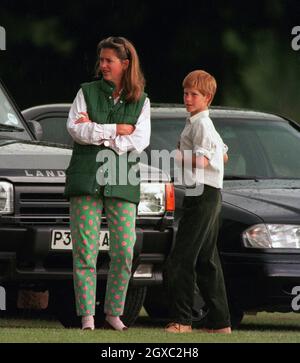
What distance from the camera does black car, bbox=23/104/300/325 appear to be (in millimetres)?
11289

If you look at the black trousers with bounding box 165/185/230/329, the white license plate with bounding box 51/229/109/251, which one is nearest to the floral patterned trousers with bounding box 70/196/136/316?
the white license plate with bounding box 51/229/109/251

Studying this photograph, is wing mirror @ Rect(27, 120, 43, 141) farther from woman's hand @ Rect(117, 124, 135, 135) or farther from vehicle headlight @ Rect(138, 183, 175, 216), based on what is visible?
woman's hand @ Rect(117, 124, 135, 135)

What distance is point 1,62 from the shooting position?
22.8m

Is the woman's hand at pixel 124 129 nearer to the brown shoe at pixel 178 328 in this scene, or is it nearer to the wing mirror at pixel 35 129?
the brown shoe at pixel 178 328

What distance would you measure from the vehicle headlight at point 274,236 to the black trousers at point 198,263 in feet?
3.04

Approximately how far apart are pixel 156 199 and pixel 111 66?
97cm

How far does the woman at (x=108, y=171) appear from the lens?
32.8ft

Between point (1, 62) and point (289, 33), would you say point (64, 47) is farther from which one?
point (289, 33)

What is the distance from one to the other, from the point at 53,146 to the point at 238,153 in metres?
1.95

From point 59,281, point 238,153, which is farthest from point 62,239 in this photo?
point 238,153

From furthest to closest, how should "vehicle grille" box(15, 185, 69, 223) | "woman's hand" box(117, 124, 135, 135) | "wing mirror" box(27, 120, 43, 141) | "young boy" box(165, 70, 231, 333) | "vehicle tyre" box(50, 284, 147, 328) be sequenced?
"wing mirror" box(27, 120, 43, 141) → "vehicle tyre" box(50, 284, 147, 328) → "vehicle grille" box(15, 185, 69, 223) → "young boy" box(165, 70, 231, 333) → "woman's hand" box(117, 124, 135, 135)

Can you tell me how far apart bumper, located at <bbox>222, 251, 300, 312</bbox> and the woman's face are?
176 centimetres

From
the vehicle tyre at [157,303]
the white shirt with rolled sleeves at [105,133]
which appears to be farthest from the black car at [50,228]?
the vehicle tyre at [157,303]

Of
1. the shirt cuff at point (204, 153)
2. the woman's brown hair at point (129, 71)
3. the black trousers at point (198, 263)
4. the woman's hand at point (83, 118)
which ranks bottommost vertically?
the black trousers at point (198, 263)
